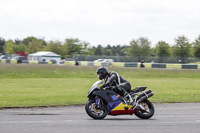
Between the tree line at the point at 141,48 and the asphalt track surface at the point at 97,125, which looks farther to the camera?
the tree line at the point at 141,48

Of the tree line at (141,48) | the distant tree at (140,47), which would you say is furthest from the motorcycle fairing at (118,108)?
the distant tree at (140,47)

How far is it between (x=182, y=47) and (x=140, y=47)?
2247 cm

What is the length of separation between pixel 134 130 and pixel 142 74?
32.4m

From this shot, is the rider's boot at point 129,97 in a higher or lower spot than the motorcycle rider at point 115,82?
lower

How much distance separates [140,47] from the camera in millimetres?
105375

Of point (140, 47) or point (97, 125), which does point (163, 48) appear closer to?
point (140, 47)

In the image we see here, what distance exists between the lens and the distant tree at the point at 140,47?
10431cm

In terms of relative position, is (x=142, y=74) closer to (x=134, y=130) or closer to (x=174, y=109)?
(x=174, y=109)

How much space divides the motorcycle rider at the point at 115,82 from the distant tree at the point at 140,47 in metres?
93.9

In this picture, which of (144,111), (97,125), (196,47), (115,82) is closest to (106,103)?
(115,82)

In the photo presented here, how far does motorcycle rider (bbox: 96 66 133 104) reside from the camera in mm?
10383

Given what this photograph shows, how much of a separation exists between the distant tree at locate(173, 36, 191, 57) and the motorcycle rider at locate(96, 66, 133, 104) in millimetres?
75301

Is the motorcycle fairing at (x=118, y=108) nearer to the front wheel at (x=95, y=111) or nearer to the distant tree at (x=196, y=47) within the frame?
the front wheel at (x=95, y=111)

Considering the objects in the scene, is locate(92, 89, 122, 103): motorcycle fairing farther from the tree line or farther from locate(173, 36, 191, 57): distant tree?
locate(173, 36, 191, 57): distant tree
